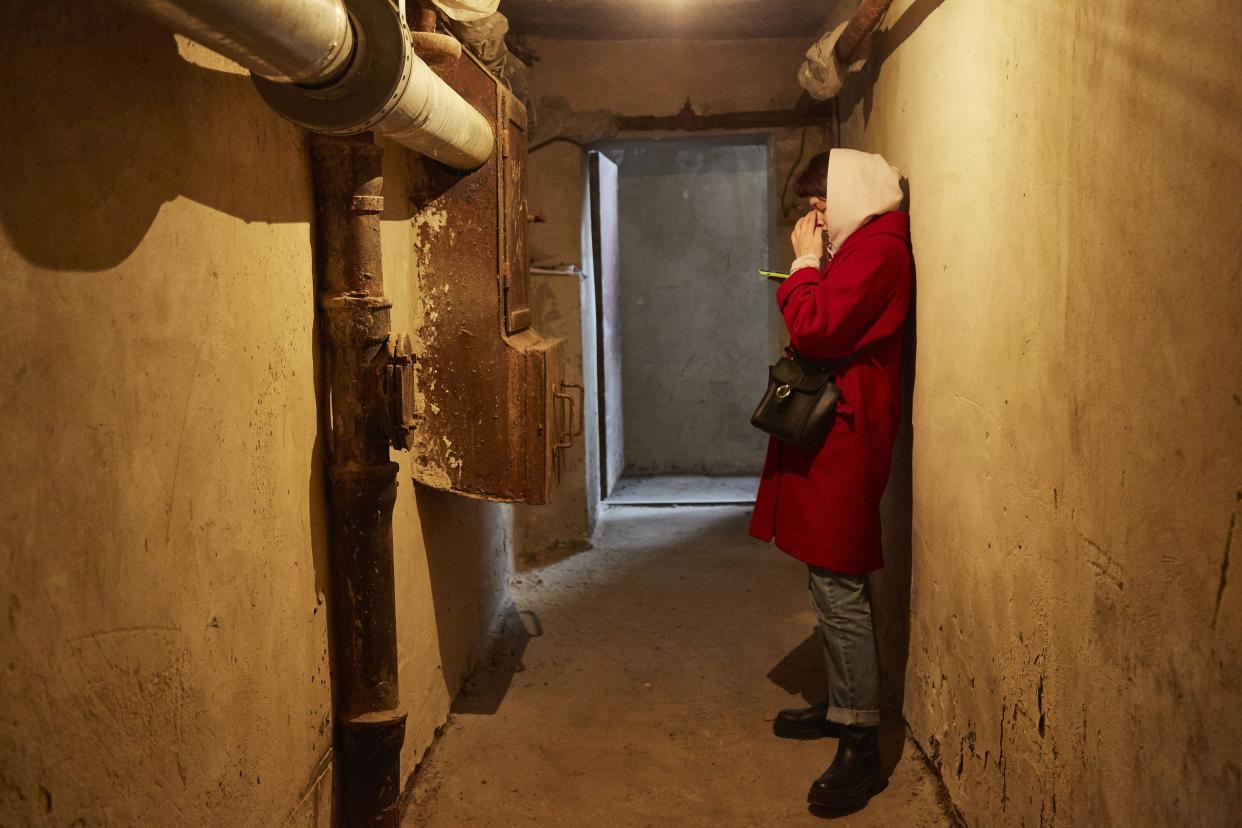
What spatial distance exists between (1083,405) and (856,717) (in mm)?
1482

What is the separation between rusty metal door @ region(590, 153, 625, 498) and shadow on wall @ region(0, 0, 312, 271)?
375 centimetres

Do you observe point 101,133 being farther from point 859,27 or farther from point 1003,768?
point 859,27

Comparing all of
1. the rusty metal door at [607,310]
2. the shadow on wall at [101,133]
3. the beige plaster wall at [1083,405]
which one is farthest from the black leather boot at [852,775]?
the rusty metal door at [607,310]

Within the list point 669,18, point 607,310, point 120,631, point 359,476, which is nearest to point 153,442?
point 120,631

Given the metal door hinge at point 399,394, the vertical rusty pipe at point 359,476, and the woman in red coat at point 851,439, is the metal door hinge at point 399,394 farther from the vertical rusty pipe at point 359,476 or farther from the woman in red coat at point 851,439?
the woman in red coat at point 851,439

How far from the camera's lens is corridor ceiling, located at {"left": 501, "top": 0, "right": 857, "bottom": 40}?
4270 millimetres

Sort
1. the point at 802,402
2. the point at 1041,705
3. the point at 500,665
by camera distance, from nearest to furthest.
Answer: the point at 1041,705 → the point at 802,402 → the point at 500,665

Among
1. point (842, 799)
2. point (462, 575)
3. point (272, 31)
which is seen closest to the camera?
point (272, 31)

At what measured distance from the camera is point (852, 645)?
3.00 meters

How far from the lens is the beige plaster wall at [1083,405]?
1.40 m

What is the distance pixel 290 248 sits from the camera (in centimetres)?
217

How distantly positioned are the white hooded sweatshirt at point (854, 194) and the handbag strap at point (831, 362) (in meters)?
0.26

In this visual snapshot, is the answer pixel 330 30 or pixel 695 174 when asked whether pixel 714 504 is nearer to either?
pixel 695 174

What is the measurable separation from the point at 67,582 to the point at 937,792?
2.33 m
